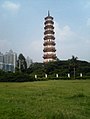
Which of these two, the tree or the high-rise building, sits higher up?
the high-rise building

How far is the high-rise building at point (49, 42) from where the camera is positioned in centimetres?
8838

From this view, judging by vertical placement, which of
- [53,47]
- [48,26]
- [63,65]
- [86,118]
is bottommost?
[86,118]

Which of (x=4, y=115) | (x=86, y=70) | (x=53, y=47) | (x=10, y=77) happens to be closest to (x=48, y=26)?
(x=53, y=47)

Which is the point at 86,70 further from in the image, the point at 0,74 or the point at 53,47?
the point at 0,74

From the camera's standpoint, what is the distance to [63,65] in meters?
85.8

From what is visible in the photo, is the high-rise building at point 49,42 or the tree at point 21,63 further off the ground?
the high-rise building at point 49,42

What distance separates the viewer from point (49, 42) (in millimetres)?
89125

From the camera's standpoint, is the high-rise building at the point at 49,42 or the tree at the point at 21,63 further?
the high-rise building at the point at 49,42

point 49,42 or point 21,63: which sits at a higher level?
point 49,42

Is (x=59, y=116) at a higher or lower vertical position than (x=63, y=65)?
lower

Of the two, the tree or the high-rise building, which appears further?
the high-rise building

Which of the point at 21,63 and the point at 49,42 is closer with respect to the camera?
the point at 21,63

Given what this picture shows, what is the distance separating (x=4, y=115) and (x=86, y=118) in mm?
2558

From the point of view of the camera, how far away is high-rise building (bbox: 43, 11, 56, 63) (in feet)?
290
